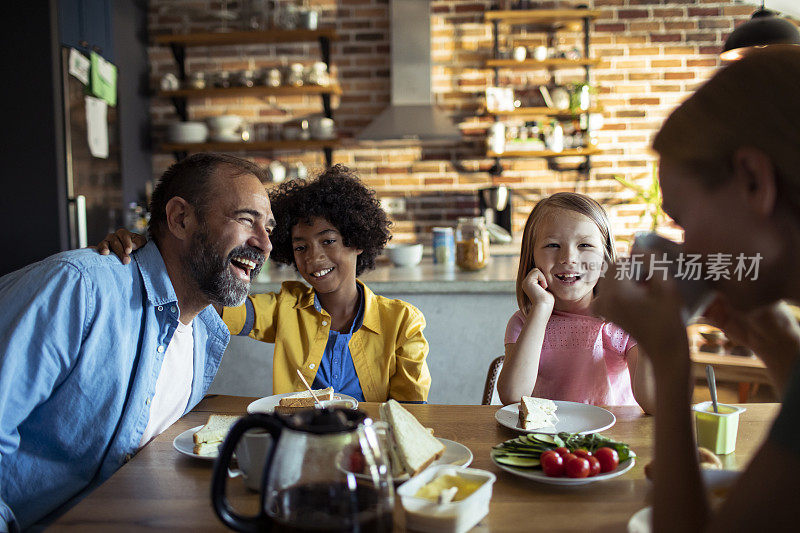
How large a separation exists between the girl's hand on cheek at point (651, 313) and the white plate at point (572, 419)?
475mm

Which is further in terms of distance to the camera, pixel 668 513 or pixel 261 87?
pixel 261 87

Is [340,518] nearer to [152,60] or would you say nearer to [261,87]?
[261,87]

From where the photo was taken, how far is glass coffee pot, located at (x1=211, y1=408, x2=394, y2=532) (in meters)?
0.65

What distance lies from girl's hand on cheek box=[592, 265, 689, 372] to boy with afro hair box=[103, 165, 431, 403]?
1104 mm

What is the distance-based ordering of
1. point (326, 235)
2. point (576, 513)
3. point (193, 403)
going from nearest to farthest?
point (576, 513), point (193, 403), point (326, 235)

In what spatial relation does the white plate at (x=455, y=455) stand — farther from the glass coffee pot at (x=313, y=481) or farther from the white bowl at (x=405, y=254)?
the white bowl at (x=405, y=254)

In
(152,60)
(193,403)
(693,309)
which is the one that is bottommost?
(193,403)

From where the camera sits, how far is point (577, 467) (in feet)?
3.09

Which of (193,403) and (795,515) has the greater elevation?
(795,515)

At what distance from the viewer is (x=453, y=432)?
47.8 inches

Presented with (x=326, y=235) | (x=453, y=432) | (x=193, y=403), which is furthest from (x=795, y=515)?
(x=326, y=235)

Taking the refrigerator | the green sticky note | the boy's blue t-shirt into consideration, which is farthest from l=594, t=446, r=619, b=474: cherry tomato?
the green sticky note

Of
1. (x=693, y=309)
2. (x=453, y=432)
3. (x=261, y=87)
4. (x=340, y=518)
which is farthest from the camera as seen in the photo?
(x=261, y=87)

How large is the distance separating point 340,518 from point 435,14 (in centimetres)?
456
